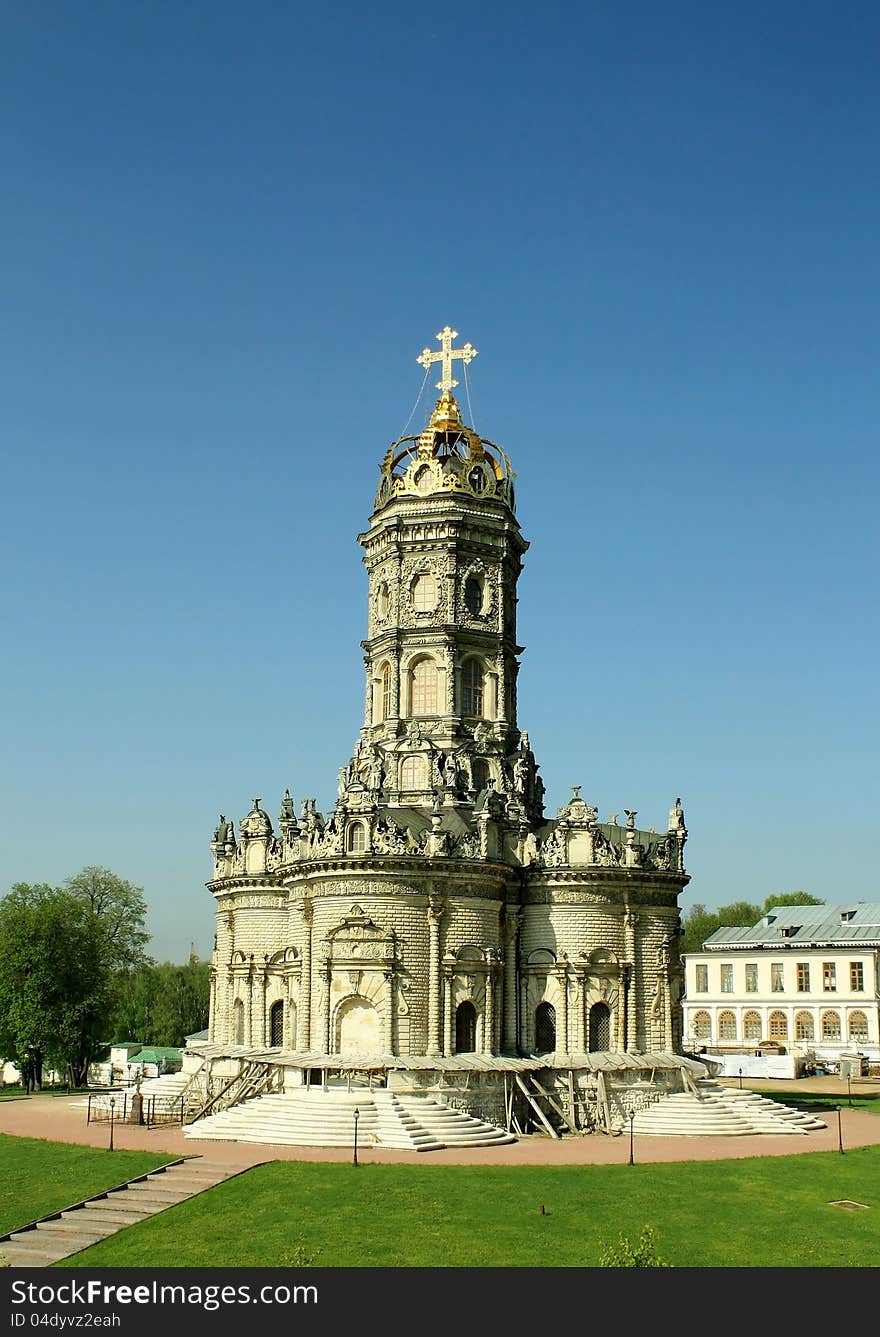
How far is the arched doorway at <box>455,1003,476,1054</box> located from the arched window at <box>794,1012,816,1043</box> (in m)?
40.2

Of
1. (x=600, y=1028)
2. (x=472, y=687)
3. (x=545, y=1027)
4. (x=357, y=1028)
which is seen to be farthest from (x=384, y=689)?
(x=600, y=1028)

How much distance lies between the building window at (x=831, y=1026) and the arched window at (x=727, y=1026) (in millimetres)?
6258

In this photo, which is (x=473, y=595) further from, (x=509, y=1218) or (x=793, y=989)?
(x=793, y=989)

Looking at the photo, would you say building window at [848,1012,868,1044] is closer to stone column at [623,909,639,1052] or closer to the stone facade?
the stone facade

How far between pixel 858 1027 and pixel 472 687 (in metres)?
38.9

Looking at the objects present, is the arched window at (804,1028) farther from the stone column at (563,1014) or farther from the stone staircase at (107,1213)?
the stone staircase at (107,1213)

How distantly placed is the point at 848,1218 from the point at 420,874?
22.6 m

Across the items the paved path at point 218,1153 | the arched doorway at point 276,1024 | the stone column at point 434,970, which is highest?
the stone column at point 434,970

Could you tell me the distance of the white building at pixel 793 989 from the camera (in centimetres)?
8412

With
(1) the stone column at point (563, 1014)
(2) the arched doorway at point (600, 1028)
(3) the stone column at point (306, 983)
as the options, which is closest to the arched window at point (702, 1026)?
(2) the arched doorway at point (600, 1028)

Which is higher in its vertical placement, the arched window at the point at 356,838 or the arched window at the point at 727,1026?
the arched window at the point at 356,838

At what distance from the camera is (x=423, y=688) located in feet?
206
